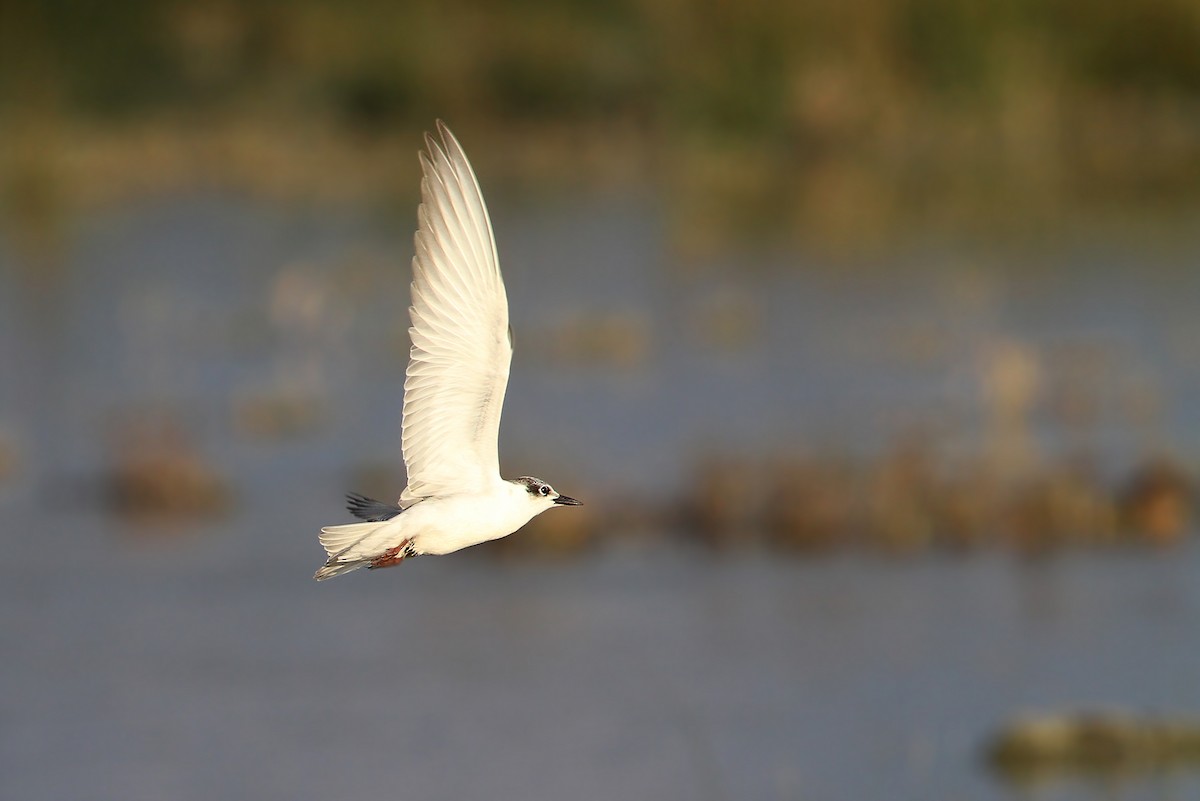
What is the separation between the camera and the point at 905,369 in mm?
17859

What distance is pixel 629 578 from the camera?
45.6ft

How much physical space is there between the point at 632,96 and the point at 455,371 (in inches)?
1003

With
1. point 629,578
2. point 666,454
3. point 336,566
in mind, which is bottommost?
point 629,578

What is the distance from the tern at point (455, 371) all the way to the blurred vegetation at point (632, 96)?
22.5 m

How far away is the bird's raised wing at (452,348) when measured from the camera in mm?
5680

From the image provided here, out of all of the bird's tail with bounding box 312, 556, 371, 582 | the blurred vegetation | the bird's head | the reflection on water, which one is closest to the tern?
the bird's head

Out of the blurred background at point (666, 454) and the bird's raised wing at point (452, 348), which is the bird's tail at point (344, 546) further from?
the blurred background at point (666, 454)

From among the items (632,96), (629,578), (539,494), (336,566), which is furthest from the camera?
(632,96)

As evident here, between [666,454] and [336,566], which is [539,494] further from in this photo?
[666,454]

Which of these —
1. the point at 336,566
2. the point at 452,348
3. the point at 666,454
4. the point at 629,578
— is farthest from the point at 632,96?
the point at 336,566

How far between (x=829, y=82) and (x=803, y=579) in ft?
57.3

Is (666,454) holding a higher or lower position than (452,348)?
lower

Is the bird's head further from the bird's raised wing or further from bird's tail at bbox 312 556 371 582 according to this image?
bird's tail at bbox 312 556 371 582

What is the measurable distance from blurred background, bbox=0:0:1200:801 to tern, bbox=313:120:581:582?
5.33 metres
